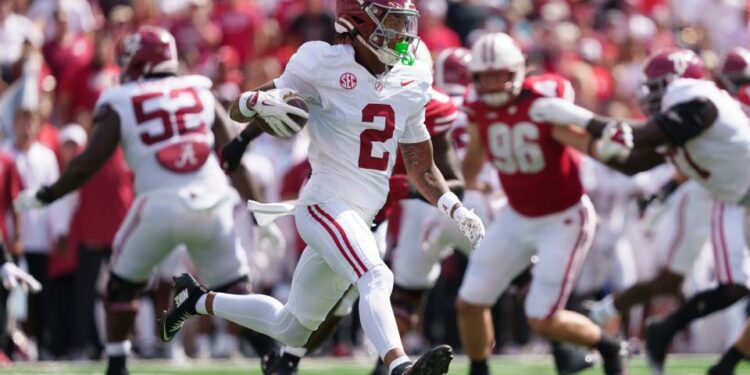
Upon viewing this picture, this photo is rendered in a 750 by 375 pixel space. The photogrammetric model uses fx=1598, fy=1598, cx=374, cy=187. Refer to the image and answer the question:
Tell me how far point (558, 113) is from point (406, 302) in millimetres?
1594

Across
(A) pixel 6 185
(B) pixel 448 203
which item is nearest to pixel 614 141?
(B) pixel 448 203

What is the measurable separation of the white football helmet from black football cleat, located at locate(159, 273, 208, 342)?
2129mm

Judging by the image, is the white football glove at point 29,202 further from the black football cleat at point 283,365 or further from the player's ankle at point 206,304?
the player's ankle at point 206,304

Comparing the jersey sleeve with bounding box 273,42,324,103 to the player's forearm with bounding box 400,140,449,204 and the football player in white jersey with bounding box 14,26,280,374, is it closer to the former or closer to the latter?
the player's forearm with bounding box 400,140,449,204

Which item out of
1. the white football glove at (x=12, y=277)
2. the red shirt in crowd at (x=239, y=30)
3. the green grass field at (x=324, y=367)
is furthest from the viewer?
the red shirt in crowd at (x=239, y=30)

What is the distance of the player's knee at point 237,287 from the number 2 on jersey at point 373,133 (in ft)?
6.36

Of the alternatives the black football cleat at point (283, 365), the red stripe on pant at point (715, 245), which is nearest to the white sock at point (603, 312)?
the red stripe on pant at point (715, 245)

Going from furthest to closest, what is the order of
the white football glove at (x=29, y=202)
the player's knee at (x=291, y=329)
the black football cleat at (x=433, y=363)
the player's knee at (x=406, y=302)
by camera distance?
the player's knee at (x=406, y=302), the white football glove at (x=29, y=202), the player's knee at (x=291, y=329), the black football cleat at (x=433, y=363)

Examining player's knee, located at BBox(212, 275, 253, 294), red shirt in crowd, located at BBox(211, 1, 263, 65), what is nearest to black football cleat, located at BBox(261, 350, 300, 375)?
player's knee, located at BBox(212, 275, 253, 294)

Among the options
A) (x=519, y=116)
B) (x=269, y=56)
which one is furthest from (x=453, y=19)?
(x=519, y=116)

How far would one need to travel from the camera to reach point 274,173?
12.3 m

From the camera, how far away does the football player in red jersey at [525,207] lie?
8.24 m

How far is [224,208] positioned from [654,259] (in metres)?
5.46

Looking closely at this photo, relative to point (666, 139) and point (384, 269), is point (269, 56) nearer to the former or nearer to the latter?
point (666, 139)
